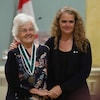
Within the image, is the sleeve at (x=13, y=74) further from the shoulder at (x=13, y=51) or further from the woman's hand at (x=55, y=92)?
the woman's hand at (x=55, y=92)

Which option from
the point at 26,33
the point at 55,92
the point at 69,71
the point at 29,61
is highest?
the point at 26,33

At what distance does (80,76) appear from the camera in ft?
6.79

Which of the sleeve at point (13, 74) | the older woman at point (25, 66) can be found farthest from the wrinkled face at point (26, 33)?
the sleeve at point (13, 74)

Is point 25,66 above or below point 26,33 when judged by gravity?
below

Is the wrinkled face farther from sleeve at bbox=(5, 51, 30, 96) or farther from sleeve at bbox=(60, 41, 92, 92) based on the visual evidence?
sleeve at bbox=(60, 41, 92, 92)

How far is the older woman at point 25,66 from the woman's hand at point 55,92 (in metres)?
0.08

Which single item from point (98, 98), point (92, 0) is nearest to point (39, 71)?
point (98, 98)

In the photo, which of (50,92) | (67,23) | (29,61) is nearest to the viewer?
(29,61)

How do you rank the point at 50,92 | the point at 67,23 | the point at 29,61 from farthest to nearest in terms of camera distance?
the point at 67,23, the point at 50,92, the point at 29,61

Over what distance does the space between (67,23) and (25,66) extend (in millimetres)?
499

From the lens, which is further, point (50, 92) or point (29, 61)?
point (50, 92)

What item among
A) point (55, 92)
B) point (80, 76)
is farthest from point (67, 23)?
point (55, 92)

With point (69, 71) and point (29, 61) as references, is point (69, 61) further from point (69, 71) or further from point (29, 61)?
point (29, 61)

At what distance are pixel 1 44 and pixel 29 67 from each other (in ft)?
4.84
